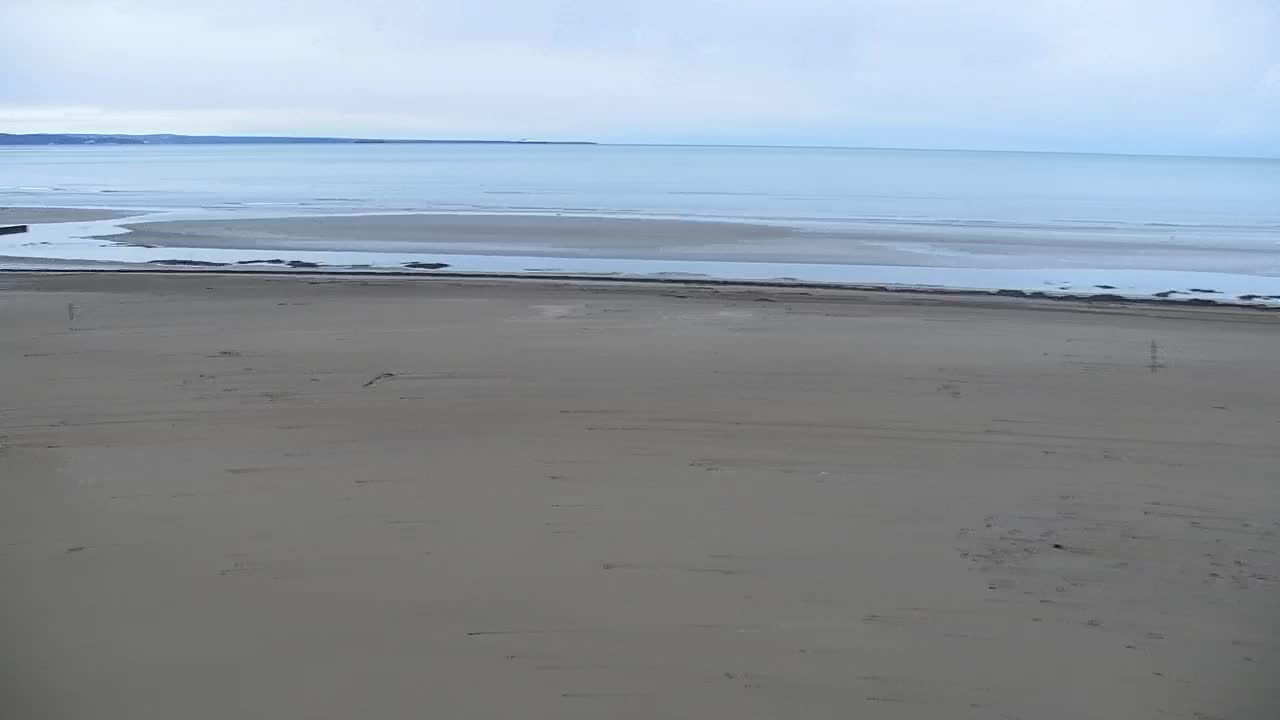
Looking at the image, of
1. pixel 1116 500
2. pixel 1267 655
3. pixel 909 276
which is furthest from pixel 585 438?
pixel 909 276

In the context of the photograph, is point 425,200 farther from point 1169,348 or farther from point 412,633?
point 412,633

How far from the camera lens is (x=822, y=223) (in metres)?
27.9

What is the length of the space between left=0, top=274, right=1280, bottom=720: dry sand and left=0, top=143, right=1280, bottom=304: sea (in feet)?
27.5

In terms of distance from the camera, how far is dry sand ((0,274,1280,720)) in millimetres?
3727

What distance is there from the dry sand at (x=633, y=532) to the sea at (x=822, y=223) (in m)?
8.39

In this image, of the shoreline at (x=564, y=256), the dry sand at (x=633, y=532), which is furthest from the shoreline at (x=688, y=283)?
the dry sand at (x=633, y=532)

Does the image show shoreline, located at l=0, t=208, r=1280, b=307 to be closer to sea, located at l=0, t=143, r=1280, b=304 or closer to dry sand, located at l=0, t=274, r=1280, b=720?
sea, located at l=0, t=143, r=1280, b=304

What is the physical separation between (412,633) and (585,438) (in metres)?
2.82

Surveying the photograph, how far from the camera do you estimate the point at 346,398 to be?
7691 millimetres

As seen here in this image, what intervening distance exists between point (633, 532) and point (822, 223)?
78.5ft

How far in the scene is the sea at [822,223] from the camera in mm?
17812

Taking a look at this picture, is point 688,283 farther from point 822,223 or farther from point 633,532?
point 822,223

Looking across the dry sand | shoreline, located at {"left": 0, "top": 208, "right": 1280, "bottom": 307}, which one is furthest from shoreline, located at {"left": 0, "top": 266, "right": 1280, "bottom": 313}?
the dry sand

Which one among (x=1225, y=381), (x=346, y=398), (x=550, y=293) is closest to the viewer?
(x=346, y=398)
